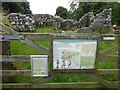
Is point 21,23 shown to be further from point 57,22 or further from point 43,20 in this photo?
point 43,20

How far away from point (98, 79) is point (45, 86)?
1087 mm

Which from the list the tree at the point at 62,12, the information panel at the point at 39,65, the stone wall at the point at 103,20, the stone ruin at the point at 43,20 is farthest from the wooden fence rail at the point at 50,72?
the tree at the point at 62,12

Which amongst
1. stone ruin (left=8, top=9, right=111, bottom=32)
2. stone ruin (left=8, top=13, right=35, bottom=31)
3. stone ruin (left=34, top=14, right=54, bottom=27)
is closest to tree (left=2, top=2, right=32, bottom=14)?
stone ruin (left=34, top=14, right=54, bottom=27)

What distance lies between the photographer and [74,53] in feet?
17.2

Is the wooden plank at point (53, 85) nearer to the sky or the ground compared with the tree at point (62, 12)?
nearer to the ground

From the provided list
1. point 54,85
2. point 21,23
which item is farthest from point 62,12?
point 54,85

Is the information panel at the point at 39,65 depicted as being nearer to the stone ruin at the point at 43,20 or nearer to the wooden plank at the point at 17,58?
the wooden plank at the point at 17,58

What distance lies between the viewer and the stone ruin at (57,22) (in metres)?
14.8

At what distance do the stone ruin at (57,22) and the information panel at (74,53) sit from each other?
9.21 meters

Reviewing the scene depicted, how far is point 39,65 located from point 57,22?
12269 millimetres

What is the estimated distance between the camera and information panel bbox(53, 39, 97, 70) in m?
5.15

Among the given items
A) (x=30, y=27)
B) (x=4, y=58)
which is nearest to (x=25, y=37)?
(x=4, y=58)

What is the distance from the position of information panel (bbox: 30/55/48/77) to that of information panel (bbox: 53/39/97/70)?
17cm

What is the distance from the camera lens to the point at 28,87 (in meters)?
5.74
